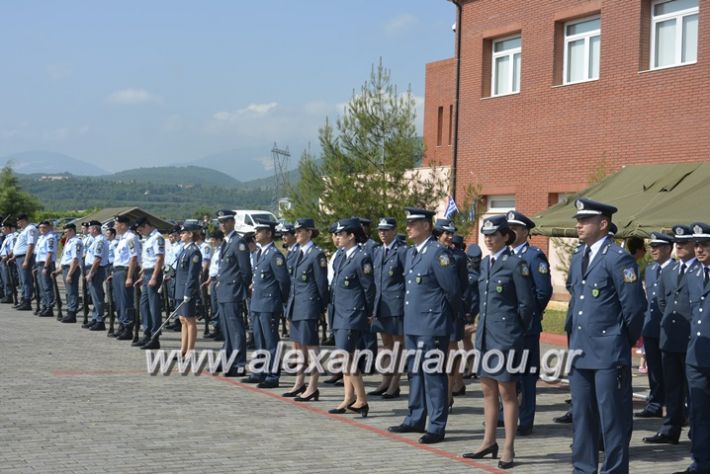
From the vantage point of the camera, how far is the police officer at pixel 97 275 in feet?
56.6

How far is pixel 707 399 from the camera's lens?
26.0ft

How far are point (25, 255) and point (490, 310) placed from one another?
15.3m

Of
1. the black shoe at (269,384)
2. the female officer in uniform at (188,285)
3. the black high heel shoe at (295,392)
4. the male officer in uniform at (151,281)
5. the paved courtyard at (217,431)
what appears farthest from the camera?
the male officer in uniform at (151,281)

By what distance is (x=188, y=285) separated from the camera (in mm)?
13422

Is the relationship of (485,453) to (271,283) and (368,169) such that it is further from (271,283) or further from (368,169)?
(368,169)

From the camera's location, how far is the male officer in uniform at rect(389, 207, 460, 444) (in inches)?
352

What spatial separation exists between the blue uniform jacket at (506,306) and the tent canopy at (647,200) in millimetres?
4688

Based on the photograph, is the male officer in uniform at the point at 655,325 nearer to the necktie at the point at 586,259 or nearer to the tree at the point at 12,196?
the necktie at the point at 586,259

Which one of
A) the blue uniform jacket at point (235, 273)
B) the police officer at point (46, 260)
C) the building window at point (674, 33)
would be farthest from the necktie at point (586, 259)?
the police officer at point (46, 260)

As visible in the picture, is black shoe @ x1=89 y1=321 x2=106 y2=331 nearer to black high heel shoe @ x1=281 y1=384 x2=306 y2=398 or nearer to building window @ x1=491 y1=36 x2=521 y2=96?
black high heel shoe @ x1=281 y1=384 x2=306 y2=398

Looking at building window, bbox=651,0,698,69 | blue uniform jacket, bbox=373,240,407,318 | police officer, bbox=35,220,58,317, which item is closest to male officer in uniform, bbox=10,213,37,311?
police officer, bbox=35,220,58,317

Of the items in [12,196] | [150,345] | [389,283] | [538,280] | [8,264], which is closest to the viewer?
[538,280]

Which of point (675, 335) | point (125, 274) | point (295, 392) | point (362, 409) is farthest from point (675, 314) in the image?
point (125, 274)

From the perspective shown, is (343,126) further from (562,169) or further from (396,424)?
(396,424)
